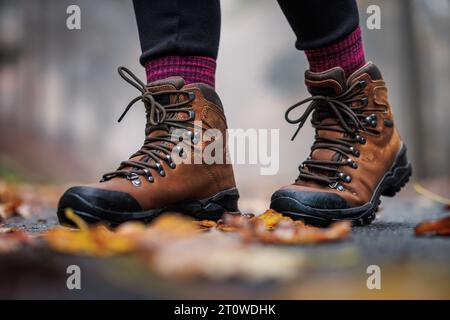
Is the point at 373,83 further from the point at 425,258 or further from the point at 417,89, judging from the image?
the point at 417,89

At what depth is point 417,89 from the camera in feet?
17.2

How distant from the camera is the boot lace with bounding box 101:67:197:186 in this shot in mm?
1145

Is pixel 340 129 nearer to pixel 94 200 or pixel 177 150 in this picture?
pixel 177 150

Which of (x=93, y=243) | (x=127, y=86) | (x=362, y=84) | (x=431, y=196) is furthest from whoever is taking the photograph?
(x=127, y=86)

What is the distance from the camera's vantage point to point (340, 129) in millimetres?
1233

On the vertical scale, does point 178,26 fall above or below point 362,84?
above

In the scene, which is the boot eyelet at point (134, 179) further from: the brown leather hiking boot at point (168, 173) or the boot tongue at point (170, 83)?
the boot tongue at point (170, 83)

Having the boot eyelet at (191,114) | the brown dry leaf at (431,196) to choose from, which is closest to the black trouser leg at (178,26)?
the boot eyelet at (191,114)

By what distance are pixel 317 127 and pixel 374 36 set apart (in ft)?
14.2

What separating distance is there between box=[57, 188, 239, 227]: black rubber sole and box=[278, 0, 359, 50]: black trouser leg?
1.41 ft

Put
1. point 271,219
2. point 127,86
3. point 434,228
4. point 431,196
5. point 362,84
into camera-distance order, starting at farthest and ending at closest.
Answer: point 127,86 → point 431,196 → point 362,84 → point 271,219 → point 434,228

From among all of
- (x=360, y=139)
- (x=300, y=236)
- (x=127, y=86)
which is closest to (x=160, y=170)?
(x=300, y=236)

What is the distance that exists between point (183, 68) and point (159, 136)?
0.57 feet
